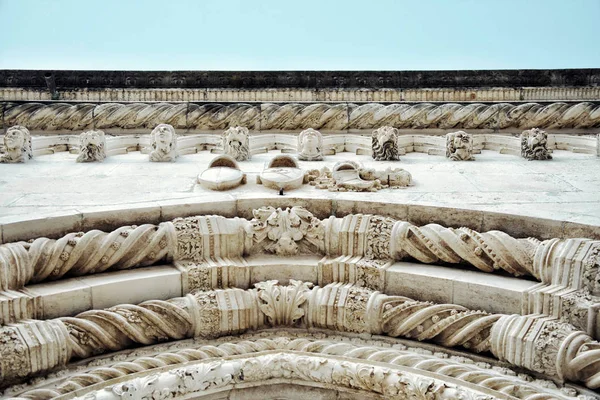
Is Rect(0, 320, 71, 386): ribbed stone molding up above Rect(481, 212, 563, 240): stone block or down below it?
below

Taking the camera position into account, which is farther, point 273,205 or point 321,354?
point 273,205

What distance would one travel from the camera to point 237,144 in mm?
6957

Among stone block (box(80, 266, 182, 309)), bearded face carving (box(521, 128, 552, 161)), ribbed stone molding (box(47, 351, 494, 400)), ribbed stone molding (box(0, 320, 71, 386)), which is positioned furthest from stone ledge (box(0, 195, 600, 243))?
bearded face carving (box(521, 128, 552, 161))

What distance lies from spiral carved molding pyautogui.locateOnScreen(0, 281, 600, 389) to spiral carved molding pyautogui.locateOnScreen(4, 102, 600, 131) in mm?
4235

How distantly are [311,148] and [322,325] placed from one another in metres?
3.01

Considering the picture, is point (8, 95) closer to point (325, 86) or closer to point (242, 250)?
point (325, 86)

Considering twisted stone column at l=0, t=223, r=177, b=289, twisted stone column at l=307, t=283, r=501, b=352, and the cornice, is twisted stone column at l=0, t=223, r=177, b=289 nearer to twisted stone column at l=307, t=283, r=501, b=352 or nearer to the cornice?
twisted stone column at l=307, t=283, r=501, b=352

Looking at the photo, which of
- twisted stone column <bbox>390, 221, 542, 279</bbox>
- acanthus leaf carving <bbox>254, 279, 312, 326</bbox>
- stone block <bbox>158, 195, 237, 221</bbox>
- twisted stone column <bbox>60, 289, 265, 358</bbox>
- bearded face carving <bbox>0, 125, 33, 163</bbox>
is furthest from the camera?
bearded face carving <bbox>0, 125, 33, 163</bbox>

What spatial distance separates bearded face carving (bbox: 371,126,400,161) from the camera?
700cm

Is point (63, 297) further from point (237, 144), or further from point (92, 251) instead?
point (237, 144)

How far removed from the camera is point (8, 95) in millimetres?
10180

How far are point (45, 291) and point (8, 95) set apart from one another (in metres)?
7.13

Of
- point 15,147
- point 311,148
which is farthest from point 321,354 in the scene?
point 15,147

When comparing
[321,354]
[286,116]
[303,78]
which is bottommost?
[321,354]
